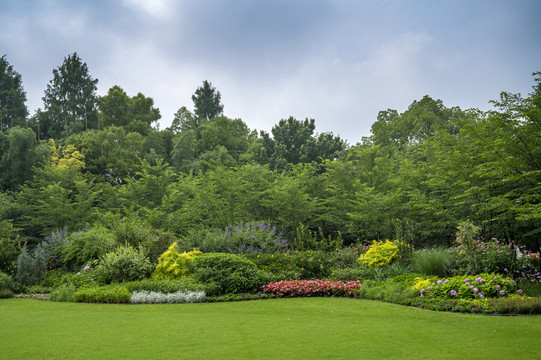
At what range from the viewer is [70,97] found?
45.8 meters

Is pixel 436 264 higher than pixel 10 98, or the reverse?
pixel 10 98

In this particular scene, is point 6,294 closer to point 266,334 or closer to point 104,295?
point 104,295

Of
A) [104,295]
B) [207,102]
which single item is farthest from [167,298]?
[207,102]

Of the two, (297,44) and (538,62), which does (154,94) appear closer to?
(297,44)

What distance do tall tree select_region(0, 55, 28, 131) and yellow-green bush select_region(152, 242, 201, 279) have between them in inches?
1607

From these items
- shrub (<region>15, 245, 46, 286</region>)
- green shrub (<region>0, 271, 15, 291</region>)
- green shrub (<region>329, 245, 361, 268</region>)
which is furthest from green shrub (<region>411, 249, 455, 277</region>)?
green shrub (<region>0, 271, 15, 291</region>)

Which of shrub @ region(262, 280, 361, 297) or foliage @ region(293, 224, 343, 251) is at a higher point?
foliage @ region(293, 224, 343, 251)

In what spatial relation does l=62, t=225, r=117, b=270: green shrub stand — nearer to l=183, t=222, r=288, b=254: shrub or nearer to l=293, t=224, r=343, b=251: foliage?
l=183, t=222, r=288, b=254: shrub

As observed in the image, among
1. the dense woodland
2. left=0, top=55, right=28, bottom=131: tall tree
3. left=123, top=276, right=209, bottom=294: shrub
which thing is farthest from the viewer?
left=0, top=55, right=28, bottom=131: tall tree

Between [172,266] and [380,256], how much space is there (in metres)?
6.85

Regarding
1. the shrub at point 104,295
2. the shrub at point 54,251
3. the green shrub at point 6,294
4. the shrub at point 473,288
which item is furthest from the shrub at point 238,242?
the shrub at point 473,288

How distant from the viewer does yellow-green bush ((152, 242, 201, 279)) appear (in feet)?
35.9

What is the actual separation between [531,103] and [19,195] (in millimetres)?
27305

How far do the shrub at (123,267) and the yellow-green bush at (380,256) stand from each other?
23.8 feet
